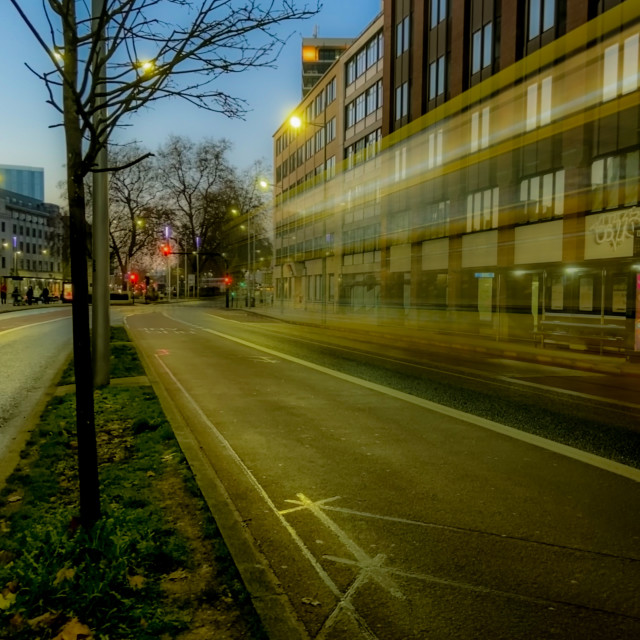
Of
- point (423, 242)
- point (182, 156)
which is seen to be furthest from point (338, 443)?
point (182, 156)

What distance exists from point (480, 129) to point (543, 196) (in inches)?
238

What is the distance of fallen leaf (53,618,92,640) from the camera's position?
109 inches

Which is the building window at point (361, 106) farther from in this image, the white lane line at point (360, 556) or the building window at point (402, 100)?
the white lane line at point (360, 556)

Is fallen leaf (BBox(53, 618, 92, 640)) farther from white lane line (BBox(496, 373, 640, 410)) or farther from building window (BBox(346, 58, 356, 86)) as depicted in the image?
building window (BBox(346, 58, 356, 86))

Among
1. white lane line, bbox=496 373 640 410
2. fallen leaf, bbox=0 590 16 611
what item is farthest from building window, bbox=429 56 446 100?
fallen leaf, bbox=0 590 16 611

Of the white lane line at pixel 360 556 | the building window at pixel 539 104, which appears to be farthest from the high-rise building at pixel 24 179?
the white lane line at pixel 360 556

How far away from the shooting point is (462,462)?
20.4 ft

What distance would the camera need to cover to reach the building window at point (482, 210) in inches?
1145

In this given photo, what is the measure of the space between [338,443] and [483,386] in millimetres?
5510

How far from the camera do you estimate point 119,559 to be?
343cm

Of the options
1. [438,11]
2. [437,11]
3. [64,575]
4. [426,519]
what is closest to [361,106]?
[437,11]

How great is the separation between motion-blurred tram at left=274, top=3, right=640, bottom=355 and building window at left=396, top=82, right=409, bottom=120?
163 centimetres

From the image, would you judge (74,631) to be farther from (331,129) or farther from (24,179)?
(24,179)

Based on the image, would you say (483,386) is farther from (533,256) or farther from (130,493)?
(533,256)
